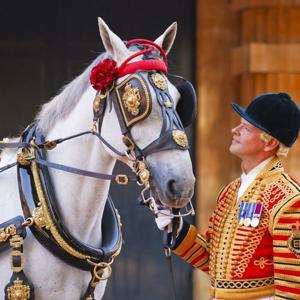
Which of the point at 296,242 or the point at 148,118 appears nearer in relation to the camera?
the point at 296,242

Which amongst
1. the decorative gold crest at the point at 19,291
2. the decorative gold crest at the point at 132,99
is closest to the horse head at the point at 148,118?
the decorative gold crest at the point at 132,99

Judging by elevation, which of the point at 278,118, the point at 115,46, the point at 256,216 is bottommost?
the point at 256,216

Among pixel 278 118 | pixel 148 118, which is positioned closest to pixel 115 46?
pixel 148 118

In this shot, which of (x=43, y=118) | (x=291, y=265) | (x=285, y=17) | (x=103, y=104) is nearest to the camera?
(x=291, y=265)

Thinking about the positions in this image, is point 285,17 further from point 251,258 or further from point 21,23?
point 251,258

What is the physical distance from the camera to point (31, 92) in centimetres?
696

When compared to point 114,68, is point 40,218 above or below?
below

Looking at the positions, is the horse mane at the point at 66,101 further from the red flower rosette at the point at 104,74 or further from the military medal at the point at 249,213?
the military medal at the point at 249,213

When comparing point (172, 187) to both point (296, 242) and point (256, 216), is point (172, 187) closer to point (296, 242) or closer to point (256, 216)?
point (256, 216)

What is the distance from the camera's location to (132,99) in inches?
135

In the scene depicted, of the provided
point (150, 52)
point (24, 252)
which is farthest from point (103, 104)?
point (24, 252)

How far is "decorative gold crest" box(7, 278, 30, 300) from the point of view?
11.7 feet

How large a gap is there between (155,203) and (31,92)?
145 inches

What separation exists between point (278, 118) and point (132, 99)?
561 mm
